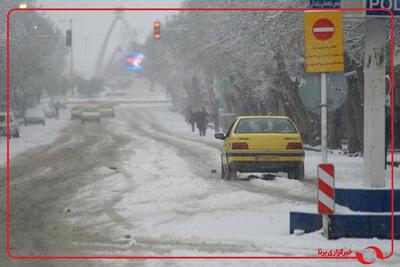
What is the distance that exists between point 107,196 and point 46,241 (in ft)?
20.6

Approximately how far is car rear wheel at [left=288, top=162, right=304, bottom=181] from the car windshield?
3.14ft

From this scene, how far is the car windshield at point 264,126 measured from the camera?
22516 mm

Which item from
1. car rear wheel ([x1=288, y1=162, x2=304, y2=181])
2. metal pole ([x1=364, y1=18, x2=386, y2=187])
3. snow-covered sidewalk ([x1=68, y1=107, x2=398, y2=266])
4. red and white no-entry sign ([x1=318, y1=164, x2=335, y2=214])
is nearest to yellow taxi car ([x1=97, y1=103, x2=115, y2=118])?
snow-covered sidewalk ([x1=68, y1=107, x2=398, y2=266])

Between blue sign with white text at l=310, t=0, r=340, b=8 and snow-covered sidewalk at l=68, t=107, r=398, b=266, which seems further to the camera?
Result: blue sign with white text at l=310, t=0, r=340, b=8

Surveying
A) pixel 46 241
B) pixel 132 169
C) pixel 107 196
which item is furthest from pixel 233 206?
Result: pixel 132 169

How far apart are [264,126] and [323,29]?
1076 centimetres

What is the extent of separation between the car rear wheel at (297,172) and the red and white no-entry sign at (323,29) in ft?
33.7

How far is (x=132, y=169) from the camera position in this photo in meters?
27.0

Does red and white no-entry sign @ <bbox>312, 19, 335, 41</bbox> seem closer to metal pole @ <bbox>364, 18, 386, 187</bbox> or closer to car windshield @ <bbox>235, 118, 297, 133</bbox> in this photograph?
metal pole @ <bbox>364, 18, 386, 187</bbox>

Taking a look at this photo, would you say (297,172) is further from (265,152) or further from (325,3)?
(325,3)

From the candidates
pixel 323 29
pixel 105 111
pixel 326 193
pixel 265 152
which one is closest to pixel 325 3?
pixel 323 29

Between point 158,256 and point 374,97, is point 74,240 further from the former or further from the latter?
point 374,97

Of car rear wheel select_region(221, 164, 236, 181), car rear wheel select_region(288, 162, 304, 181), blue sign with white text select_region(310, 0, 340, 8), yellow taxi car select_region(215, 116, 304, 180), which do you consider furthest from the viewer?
car rear wheel select_region(221, 164, 236, 181)

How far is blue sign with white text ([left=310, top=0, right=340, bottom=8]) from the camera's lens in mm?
12872
